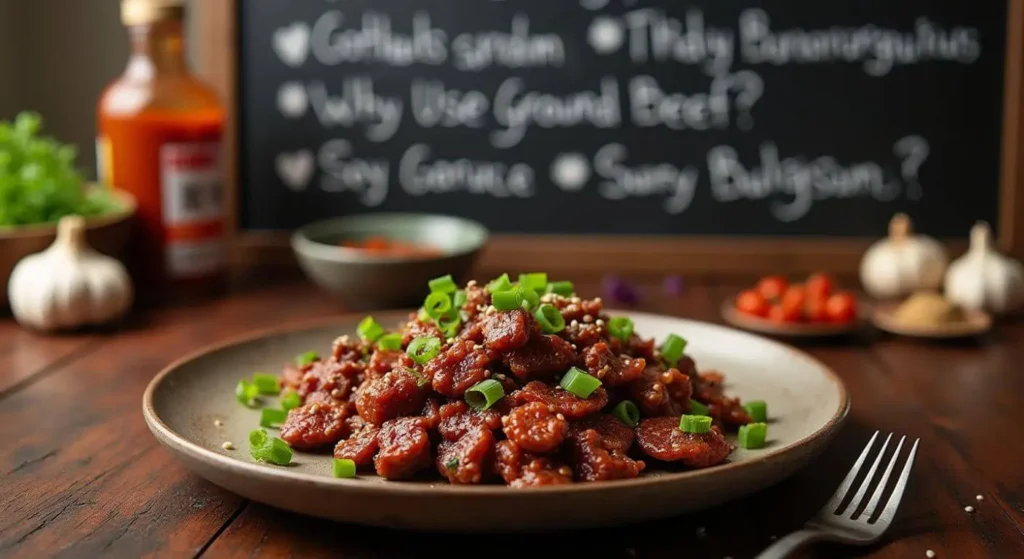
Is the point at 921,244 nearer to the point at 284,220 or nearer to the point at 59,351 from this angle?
the point at 284,220

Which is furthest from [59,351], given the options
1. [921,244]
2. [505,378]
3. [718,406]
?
[921,244]

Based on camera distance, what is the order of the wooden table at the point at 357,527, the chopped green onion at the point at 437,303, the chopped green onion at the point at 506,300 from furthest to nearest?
the chopped green onion at the point at 437,303 → the chopped green onion at the point at 506,300 → the wooden table at the point at 357,527

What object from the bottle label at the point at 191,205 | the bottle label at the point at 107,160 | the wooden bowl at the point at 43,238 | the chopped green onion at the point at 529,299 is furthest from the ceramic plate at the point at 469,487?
the bottle label at the point at 107,160

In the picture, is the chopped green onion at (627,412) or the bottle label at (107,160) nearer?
the chopped green onion at (627,412)

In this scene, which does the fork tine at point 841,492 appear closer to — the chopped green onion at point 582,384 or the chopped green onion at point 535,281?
the chopped green onion at point 582,384

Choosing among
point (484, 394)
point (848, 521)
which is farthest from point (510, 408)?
point (848, 521)

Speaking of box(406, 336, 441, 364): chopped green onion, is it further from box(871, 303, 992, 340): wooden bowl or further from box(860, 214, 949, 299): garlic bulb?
box(860, 214, 949, 299): garlic bulb

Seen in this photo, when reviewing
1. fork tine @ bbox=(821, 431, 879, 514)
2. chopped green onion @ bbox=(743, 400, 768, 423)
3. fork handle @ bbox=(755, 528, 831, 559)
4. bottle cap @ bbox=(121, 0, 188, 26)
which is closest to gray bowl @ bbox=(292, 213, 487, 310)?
bottle cap @ bbox=(121, 0, 188, 26)
